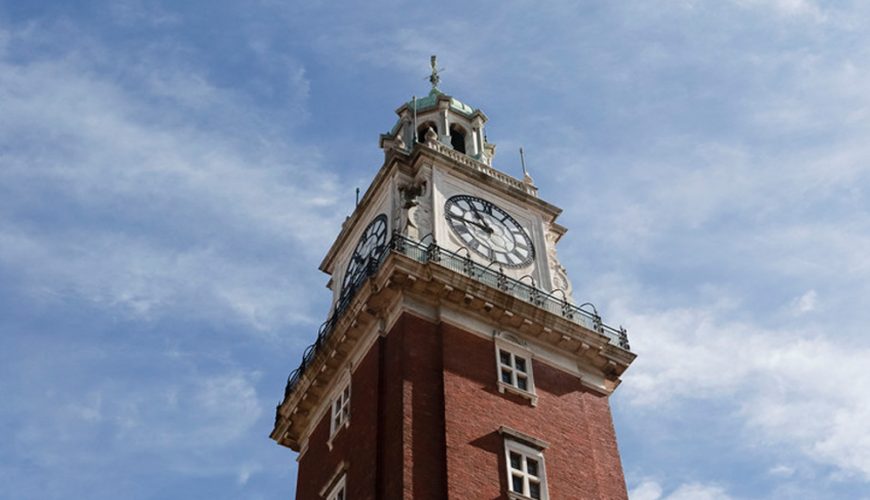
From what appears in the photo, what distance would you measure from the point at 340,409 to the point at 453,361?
190 inches

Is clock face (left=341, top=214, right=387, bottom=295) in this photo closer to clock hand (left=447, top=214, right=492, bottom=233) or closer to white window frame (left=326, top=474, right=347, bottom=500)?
clock hand (left=447, top=214, right=492, bottom=233)

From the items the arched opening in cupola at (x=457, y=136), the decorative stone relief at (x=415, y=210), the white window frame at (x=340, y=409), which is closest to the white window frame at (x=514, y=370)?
the white window frame at (x=340, y=409)

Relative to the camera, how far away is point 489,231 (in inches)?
1902

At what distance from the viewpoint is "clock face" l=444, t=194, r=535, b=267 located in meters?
47.1

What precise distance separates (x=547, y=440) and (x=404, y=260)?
7.67m

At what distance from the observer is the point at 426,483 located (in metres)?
36.5

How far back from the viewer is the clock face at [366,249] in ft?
157

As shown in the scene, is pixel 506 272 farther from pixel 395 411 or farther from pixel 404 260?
pixel 395 411

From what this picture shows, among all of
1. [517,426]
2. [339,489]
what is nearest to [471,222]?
[517,426]

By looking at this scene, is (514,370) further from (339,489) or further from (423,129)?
(423,129)

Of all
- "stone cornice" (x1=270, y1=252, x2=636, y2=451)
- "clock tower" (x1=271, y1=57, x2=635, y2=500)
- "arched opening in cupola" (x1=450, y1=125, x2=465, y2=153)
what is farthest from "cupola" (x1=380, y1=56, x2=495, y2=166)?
"stone cornice" (x1=270, y1=252, x2=636, y2=451)

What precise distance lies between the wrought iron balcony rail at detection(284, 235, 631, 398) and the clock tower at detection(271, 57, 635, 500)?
2.8 inches

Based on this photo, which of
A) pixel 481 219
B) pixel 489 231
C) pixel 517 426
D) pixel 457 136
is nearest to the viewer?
pixel 517 426

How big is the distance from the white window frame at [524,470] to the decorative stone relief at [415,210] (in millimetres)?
9671
